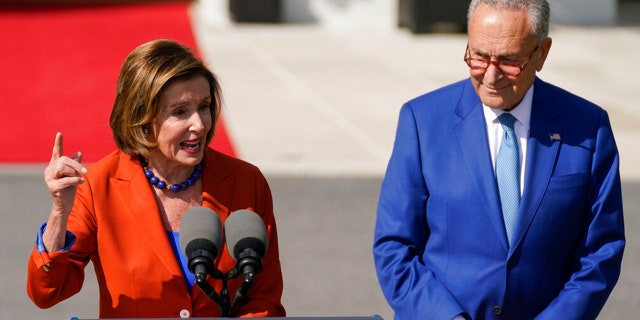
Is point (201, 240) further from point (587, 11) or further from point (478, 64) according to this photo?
point (587, 11)

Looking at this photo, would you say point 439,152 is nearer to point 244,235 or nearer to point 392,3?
point 244,235

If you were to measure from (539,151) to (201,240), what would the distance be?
129 centimetres

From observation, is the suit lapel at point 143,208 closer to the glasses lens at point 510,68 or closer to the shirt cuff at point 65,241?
the shirt cuff at point 65,241

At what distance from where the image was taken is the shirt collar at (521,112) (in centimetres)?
444

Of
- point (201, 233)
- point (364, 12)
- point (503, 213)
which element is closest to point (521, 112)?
point (503, 213)

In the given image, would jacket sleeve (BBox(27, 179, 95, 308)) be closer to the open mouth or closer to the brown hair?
the brown hair

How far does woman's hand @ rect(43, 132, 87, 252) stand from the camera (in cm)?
420

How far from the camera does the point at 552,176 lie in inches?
172

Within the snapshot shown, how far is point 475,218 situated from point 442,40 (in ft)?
52.7

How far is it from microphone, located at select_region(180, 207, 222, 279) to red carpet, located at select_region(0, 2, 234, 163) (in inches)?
347

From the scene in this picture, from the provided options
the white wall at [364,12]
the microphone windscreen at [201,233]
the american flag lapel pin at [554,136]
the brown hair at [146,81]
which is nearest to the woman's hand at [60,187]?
the brown hair at [146,81]

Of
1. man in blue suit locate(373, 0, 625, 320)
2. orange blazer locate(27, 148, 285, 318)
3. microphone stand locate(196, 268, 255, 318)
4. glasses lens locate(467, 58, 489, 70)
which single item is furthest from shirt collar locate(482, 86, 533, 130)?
microphone stand locate(196, 268, 255, 318)

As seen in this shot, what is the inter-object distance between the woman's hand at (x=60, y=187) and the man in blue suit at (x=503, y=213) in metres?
1.08

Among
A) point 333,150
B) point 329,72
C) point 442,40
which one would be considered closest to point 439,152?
point 333,150
